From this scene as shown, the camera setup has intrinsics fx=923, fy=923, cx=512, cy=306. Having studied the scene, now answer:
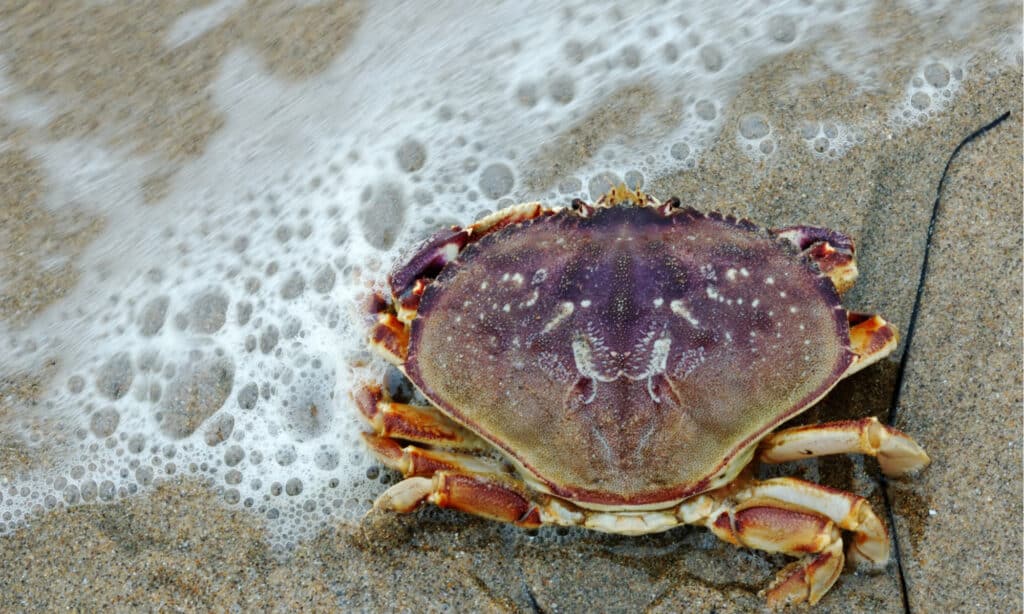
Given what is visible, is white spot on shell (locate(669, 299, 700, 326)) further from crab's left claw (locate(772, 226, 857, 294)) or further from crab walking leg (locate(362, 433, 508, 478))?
crab walking leg (locate(362, 433, 508, 478))

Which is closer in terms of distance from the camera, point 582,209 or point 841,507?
point 841,507

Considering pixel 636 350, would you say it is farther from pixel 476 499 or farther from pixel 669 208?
pixel 476 499

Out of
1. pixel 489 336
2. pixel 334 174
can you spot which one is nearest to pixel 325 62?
pixel 334 174

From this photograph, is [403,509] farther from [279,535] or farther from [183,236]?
[183,236]

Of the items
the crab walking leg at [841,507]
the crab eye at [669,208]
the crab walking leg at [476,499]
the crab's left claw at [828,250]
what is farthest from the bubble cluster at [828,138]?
the crab walking leg at [476,499]


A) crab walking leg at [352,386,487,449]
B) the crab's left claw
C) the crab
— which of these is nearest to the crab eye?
the crab

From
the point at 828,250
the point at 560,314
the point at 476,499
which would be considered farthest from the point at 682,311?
the point at 476,499

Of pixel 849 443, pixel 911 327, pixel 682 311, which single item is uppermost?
pixel 682 311

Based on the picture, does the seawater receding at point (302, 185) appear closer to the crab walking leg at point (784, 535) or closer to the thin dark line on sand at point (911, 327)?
the thin dark line on sand at point (911, 327)
